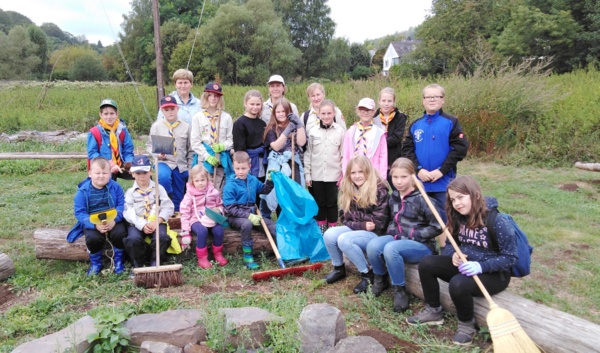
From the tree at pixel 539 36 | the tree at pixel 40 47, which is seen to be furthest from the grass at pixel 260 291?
the tree at pixel 40 47

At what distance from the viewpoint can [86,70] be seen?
41.6m

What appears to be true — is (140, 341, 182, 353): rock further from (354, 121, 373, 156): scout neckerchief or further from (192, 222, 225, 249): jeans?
(354, 121, 373, 156): scout neckerchief

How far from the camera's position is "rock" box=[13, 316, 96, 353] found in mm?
2678

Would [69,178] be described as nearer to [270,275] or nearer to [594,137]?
[270,275]

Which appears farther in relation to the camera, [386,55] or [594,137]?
[386,55]

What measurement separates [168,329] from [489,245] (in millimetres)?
2282

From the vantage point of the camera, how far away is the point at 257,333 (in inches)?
117

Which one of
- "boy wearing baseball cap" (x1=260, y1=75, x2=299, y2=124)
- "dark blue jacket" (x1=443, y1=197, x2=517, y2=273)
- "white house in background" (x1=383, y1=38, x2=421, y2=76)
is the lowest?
"dark blue jacket" (x1=443, y1=197, x2=517, y2=273)

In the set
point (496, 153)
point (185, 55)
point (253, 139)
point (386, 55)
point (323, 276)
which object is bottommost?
point (323, 276)

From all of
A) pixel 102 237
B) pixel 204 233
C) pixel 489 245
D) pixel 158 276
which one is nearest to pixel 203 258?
pixel 204 233

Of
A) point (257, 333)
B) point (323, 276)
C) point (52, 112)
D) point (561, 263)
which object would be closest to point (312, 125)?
point (323, 276)

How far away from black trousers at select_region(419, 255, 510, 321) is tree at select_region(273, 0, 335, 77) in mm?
39005

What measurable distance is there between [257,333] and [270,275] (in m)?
1.16

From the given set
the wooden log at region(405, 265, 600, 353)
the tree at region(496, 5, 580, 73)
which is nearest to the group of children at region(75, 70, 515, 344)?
the wooden log at region(405, 265, 600, 353)
